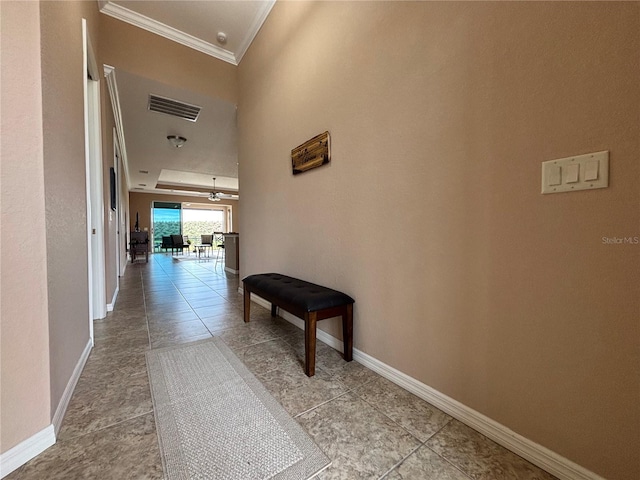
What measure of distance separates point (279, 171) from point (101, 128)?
6.03ft

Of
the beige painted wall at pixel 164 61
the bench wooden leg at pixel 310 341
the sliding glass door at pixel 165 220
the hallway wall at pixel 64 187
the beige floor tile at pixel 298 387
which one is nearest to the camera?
the hallway wall at pixel 64 187

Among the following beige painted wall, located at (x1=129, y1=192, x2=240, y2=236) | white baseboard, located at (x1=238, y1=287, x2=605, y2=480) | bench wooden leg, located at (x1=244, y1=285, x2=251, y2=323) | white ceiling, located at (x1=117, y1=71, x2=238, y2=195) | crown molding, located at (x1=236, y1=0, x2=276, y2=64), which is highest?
crown molding, located at (x1=236, y1=0, x2=276, y2=64)

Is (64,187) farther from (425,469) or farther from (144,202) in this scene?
(144,202)

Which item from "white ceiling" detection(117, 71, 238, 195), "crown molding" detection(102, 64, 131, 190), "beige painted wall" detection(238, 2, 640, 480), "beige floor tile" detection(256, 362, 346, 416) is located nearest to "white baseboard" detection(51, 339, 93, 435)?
"beige floor tile" detection(256, 362, 346, 416)

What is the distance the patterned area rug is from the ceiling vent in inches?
133

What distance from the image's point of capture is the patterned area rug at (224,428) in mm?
938

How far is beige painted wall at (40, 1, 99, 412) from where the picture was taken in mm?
1089

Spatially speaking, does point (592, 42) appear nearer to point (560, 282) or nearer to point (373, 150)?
point (560, 282)

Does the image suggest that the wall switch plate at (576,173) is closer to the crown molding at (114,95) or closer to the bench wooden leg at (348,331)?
the bench wooden leg at (348,331)

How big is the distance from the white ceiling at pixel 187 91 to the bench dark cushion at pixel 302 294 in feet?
9.05

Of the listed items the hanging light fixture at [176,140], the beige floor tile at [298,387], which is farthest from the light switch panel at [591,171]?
the hanging light fixture at [176,140]

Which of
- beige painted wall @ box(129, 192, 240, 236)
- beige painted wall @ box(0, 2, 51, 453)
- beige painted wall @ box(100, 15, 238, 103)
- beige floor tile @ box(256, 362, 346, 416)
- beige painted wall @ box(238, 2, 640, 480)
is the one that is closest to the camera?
beige painted wall @ box(238, 2, 640, 480)

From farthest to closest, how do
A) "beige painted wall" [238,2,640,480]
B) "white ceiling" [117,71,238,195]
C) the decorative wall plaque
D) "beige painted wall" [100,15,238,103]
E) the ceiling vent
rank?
the ceiling vent → "white ceiling" [117,71,238,195] → "beige painted wall" [100,15,238,103] → the decorative wall plaque → "beige painted wall" [238,2,640,480]

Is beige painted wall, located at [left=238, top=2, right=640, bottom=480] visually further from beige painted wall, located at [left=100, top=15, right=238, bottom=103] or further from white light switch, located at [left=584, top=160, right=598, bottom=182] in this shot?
beige painted wall, located at [left=100, top=15, right=238, bottom=103]
